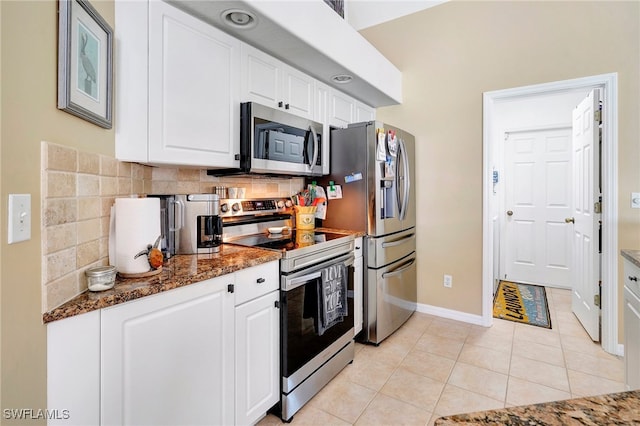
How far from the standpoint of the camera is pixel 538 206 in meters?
4.21

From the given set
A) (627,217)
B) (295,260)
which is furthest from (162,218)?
(627,217)

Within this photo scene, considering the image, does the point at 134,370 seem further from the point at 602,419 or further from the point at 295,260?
the point at 602,419

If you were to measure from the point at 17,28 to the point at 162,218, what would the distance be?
39.4 inches

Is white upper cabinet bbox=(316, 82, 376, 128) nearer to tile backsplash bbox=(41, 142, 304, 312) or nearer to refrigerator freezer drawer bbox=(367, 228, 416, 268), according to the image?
refrigerator freezer drawer bbox=(367, 228, 416, 268)

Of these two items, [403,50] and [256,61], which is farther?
[403,50]

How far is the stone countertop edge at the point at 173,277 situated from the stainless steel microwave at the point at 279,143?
0.55 metres

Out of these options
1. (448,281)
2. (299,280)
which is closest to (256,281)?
(299,280)

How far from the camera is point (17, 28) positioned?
0.85m

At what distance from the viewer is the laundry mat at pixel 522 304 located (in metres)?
3.12

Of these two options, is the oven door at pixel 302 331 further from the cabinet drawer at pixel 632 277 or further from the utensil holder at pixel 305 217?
the cabinet drawer at pixel 632 277

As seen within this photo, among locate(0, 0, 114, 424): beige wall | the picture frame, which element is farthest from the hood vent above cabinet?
locate(0, 0, 114, 424): beige wall

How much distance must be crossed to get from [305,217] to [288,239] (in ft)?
1.42

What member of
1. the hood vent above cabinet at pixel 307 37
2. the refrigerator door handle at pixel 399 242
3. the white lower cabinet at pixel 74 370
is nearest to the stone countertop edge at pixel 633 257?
the refrigerator door handle at pixel 399 242

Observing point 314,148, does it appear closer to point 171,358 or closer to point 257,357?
point 257,357
